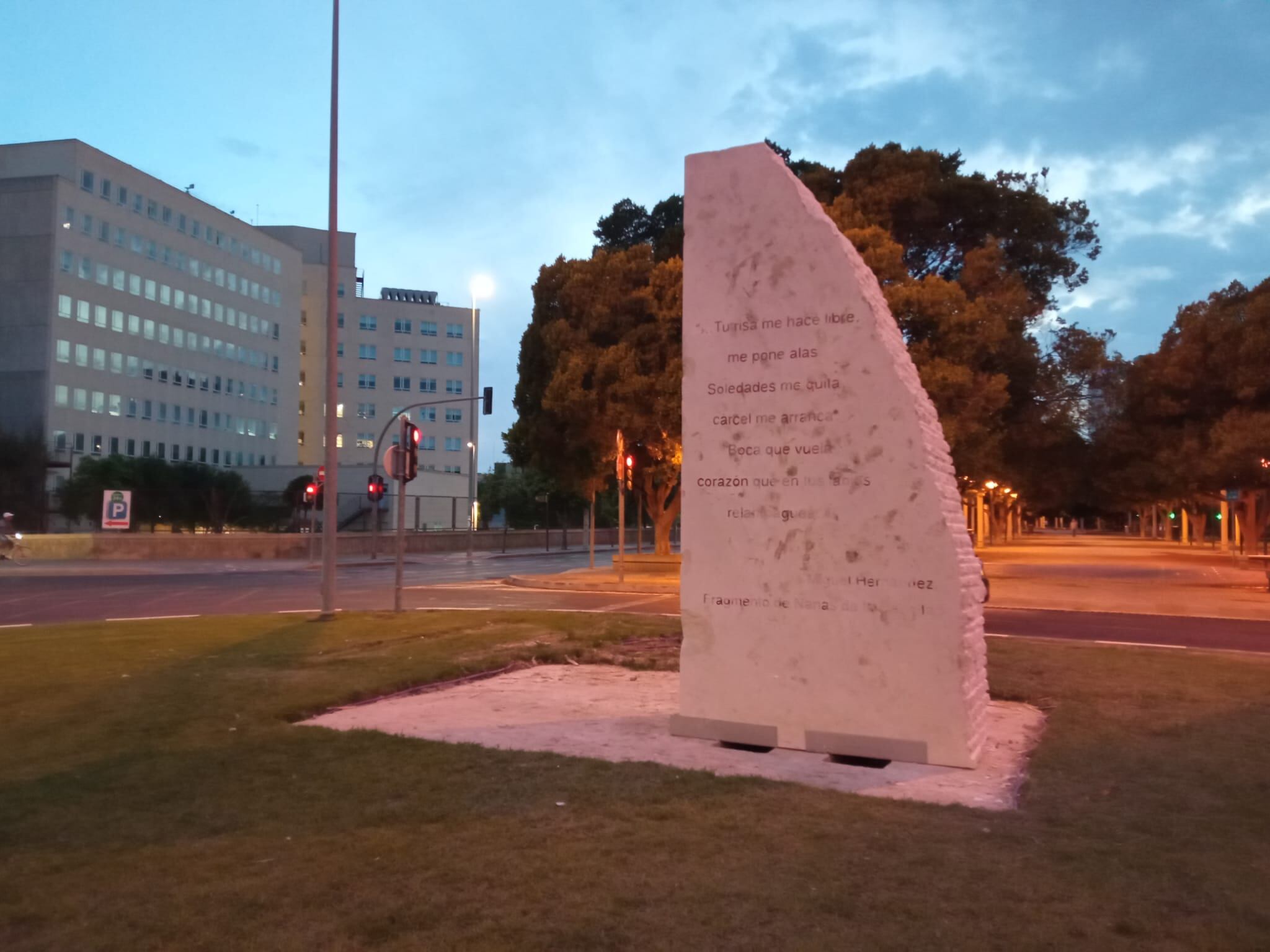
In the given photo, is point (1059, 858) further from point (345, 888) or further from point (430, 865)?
point (345, 888)

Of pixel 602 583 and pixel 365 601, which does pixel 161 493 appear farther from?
pixel 365 601

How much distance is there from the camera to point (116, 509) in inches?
1452

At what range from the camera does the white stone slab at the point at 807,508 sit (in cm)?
685

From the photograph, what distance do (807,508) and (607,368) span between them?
2188cm

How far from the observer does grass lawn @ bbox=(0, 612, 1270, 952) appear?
3.99 meters

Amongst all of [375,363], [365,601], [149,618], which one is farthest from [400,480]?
[375,363]

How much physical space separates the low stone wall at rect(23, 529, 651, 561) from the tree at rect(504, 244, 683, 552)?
46.7 ft

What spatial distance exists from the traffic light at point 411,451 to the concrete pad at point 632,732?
5.97 m

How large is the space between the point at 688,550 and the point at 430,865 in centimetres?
348

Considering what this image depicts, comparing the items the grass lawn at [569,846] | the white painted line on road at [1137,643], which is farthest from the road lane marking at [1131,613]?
the grass lawn at [569,846]

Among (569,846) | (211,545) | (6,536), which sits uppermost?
(6,536)

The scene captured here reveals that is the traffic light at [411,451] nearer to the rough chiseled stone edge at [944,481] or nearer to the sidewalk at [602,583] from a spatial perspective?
the sidewalk at [602,583]

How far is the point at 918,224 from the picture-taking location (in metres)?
33.6

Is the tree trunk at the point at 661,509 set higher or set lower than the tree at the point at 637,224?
lower
